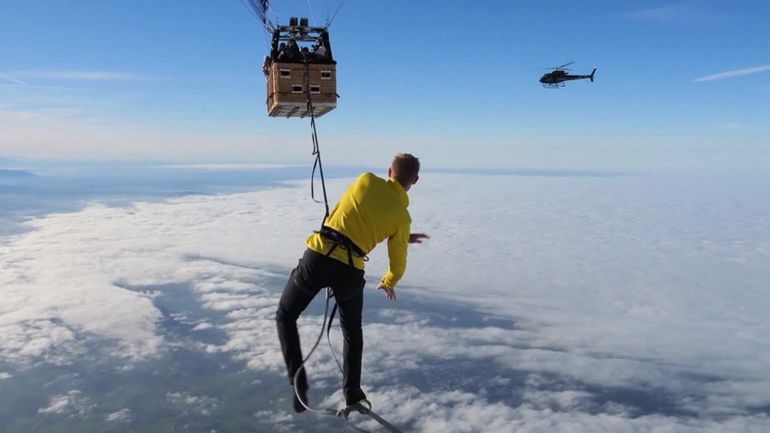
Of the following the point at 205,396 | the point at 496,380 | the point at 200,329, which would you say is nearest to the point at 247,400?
the point at 205,396

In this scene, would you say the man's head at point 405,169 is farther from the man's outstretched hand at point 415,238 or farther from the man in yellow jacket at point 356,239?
the man's outstretched hand at point 415,238

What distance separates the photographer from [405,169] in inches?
202

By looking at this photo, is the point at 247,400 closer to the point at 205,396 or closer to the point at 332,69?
the point at 205,396

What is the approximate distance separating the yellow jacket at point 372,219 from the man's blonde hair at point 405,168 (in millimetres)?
82

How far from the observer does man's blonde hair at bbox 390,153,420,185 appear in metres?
5.11

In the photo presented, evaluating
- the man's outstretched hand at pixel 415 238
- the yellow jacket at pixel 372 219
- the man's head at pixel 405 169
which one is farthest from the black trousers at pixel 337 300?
the man's head at pixel 405 169

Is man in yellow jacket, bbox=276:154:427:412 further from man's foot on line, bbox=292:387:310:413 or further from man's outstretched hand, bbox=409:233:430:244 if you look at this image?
man's foot on line, bbox=292:387:310:413

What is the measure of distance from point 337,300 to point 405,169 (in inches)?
64.1

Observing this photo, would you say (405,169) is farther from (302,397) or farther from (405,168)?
(302,397)

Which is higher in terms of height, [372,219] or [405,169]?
[405,169]

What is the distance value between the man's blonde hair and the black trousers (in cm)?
109

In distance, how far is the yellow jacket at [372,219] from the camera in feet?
16.5

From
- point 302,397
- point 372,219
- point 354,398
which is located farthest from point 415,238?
point 302,397

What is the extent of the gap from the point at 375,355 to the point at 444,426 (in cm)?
4721
